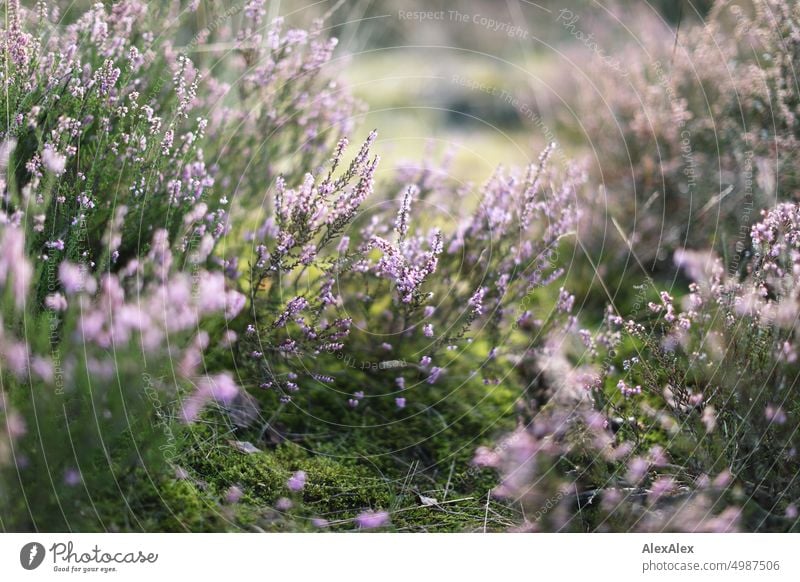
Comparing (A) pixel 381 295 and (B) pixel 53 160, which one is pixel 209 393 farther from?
(B) pixel 53 160

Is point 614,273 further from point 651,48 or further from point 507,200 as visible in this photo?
point 651,48

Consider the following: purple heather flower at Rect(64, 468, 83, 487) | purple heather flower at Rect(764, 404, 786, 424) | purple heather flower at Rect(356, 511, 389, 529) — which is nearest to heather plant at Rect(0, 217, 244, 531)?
purple heather flower at Rect(64, 468, 83, 487)

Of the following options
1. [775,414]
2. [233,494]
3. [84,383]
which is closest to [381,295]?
[233,494]

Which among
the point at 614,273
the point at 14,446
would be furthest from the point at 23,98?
the point at 614,273

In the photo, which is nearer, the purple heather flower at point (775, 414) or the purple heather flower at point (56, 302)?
the purple heather flower at point (56, 302)

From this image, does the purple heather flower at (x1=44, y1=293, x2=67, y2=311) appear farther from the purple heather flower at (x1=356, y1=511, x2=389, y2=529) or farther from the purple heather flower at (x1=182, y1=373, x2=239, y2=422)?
the purple heather flower at (x1=356, y1=511, x2=389, y2=529)

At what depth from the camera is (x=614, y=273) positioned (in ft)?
7.81

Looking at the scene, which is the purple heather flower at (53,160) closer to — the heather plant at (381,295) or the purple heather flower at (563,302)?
the heather plant at (381,295)

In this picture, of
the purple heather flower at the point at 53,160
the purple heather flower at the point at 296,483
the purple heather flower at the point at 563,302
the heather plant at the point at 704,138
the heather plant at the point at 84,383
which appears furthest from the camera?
the heather plant at the point at 704,138

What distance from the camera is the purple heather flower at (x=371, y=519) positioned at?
1.75 m

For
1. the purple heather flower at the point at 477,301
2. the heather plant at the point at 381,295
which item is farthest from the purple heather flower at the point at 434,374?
the purple heather flower at the point at 477,301

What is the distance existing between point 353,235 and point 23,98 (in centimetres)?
95

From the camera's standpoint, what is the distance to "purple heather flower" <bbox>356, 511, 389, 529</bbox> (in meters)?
1.75

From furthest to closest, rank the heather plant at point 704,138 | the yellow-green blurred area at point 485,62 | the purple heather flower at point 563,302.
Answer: the yellow-green blurred area at point 485,62
the heather plant at point 704,138
the purple heather flower at point 563,302
